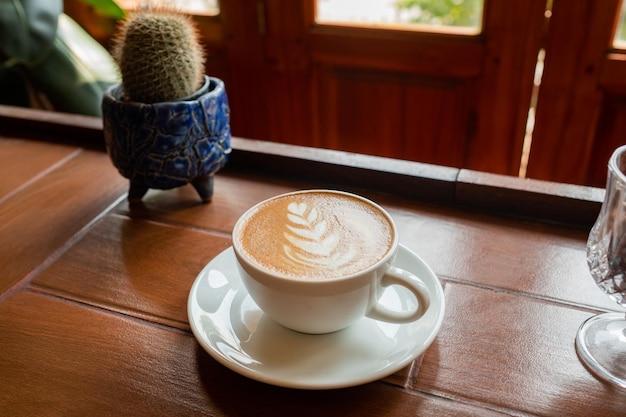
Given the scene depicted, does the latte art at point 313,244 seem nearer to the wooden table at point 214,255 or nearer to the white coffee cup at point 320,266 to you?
the white coffee cup at point 320,266

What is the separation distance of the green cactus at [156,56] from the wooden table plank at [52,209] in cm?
15

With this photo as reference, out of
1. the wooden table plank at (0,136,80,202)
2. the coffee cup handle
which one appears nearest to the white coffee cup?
the coffee cup handle

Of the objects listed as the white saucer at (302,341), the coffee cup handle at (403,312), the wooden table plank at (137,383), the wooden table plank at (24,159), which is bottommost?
the wooden table plank at (137,383)

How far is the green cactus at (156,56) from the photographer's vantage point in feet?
2.13

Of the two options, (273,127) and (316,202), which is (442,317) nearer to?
(316,202)

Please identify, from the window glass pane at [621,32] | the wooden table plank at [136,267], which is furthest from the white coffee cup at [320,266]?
the window glass pane at [621,32]

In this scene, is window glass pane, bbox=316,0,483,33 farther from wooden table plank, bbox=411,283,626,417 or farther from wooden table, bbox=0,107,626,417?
wooden table plank, bbox=411,283,626,417

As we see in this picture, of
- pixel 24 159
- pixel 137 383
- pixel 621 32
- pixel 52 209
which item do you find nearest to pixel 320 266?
pixel 137 383

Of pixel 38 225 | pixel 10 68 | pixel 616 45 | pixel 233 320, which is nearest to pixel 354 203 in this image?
pixel 233 320

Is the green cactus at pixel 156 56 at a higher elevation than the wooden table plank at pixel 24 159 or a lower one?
higher

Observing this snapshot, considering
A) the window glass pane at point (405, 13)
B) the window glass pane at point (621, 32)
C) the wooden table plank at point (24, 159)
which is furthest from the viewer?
the window glass pane at point (405, 13)

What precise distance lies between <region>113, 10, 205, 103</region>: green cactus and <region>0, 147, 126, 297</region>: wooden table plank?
15cm

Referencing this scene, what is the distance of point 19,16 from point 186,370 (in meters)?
1.07

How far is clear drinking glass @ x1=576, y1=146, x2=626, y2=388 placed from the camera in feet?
1.53
